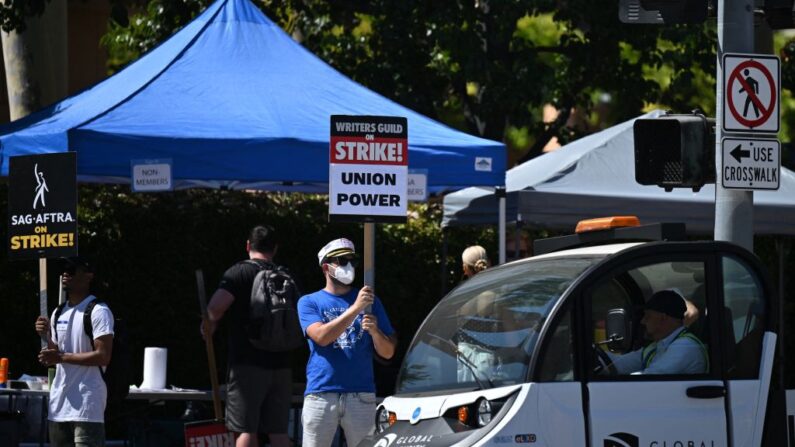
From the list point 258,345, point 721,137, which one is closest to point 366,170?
point 258,345

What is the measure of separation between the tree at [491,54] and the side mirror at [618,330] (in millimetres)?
10666

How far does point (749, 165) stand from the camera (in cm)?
931

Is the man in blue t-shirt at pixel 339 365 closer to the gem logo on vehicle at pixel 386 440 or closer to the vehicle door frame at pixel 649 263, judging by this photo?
the gem logo on vehicle at pixel 386 440

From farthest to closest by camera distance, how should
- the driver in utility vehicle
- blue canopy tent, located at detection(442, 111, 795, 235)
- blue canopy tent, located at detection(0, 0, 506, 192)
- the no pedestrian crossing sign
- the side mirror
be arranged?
blue canopy tent, located at detection(442, 111, 795, 235) < blue canopy tent, located at detection(0, 0, 506, 192) < the no pedestrian crossing sign < the driver in utility vehicle < the side mirror

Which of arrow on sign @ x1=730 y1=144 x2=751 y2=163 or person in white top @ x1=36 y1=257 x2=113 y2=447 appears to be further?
person in white top @ x1=36 y1=257 x2=113 y2=447

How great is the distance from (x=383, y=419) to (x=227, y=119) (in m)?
4.26

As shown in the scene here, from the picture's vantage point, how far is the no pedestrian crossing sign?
9242 mm

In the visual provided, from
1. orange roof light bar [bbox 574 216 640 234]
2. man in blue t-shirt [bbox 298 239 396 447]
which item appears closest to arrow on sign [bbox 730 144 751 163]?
orange roof light bar [bbox 574 216 640 234]

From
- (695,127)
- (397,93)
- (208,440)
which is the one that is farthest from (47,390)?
(397,93)

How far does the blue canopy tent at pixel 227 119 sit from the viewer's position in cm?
1095

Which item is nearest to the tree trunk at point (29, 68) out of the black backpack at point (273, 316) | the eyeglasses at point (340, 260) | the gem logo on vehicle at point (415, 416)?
the black backpack at point (273, 316)

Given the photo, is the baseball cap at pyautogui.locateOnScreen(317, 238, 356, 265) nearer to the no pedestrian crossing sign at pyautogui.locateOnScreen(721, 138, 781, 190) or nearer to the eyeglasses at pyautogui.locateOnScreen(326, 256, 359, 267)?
the eyeglasses at pyautogui.locateOnScreen(326, 256, 359, 267)

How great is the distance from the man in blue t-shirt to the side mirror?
215 centimetres

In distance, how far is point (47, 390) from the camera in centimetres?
1105
